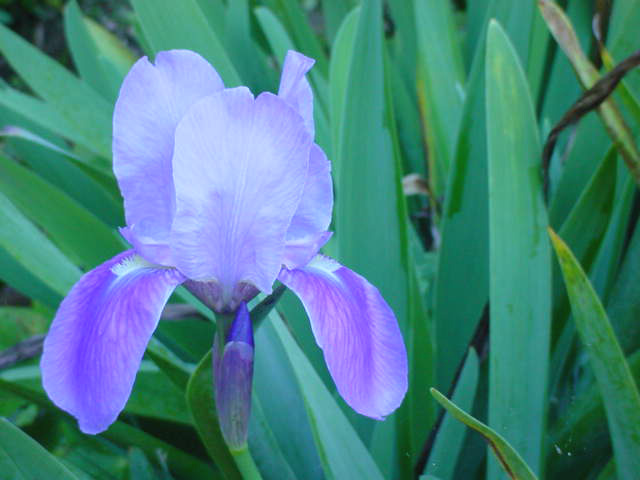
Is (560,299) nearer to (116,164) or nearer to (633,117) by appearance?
(633,117)

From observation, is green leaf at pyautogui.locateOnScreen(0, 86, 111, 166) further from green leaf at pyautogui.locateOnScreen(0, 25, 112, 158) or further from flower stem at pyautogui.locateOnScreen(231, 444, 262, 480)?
flower stem at pyautogui.locateOnScreen(231, 444, 262, 480)

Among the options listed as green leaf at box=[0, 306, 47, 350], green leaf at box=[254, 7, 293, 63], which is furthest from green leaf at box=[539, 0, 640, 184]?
green leaf at box=[0, 306, 47, 350]

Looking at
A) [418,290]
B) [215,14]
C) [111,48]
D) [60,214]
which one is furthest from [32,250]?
[111,48]

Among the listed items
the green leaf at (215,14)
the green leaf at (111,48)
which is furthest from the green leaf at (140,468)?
the green leaf at (111,48)

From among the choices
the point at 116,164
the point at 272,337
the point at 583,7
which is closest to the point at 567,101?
the point at 583,7

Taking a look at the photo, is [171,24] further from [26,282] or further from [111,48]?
[111,48]

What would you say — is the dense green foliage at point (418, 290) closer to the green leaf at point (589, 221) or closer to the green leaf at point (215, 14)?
the green leaf at point (589, 221)
